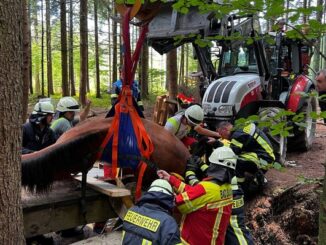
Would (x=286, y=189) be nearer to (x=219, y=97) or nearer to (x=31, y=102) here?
(x=219, y=97)

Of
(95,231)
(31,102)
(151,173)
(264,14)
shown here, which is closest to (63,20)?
(31,102)

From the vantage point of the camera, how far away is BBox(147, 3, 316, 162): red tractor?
5.81m

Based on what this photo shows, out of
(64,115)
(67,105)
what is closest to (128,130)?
(67,105)

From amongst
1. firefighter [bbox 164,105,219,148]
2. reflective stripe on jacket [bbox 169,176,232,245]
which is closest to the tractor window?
firefighter [bbox 164,105,219,148]

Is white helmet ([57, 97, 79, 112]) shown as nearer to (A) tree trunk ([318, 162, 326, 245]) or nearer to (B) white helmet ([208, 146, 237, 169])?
(B) white helmet ([208, 146, 237, 169])

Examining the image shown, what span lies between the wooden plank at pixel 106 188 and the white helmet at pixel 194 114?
162cm

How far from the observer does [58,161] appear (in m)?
3.48

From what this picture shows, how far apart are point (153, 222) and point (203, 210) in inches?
38.9

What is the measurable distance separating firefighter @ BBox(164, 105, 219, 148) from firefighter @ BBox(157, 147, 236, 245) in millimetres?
1507

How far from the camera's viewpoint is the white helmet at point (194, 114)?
5.16 meters

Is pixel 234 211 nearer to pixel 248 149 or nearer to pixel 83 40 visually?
pixel 248 149

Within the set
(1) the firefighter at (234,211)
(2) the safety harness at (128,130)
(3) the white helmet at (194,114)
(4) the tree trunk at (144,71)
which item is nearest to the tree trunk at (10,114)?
(2) the safety harness at (128,130)

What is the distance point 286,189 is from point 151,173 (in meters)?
2.24

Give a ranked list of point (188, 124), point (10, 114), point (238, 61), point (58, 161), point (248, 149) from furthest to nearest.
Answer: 1. point (238, 61)
2. point (188, 124)
3. point (248, 149)
4. point (58, 161)
5. point (10, 114)
